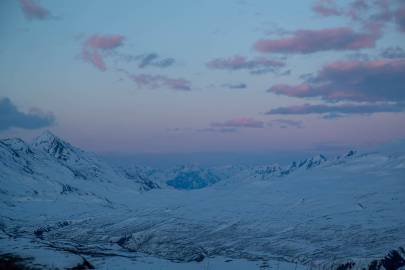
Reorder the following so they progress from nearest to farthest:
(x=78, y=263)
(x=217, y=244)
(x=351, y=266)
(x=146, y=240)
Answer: (x=78, y=263), (x=351, y=266), (x=217, y=244), (x=146, y=240)

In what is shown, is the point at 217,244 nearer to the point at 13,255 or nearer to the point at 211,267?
the point at 211,267

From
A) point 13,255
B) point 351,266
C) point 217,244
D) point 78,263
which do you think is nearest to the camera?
point 78,263

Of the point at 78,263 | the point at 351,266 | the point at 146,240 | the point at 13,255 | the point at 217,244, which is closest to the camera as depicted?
the point at 78,263

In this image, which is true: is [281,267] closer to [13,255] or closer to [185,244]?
[185,244]

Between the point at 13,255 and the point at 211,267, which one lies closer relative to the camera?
the point at 13,255

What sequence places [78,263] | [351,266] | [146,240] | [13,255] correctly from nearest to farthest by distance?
1. [78,263]
2. [13,255]
3. [351,266]
4. [146,240]

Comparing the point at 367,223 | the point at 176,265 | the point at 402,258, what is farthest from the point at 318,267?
the point at 367,223

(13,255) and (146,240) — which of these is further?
(146,240)

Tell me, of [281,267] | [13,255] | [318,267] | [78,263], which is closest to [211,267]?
[281,267]
